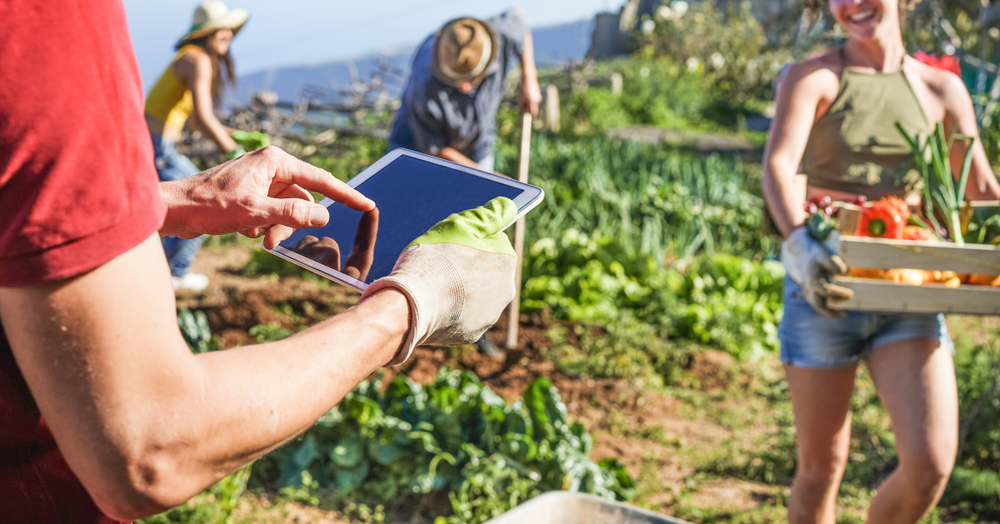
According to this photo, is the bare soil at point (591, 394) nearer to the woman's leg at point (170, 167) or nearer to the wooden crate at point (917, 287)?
the woman's leg at point (170, 167)

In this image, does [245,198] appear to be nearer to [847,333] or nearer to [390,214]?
[390,214]

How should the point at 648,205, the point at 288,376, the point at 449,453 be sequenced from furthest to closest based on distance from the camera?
the point at 648,205 → the point at 449,453 → the point at 288,376

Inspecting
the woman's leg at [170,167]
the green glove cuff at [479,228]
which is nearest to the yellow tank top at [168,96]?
the woman's leg at [170,167]

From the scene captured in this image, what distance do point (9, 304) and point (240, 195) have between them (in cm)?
48

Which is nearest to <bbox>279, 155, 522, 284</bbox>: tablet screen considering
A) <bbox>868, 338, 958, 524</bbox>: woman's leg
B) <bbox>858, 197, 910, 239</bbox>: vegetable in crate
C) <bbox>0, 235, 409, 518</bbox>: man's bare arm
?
<bbox>0, 235, 409, 518</bbox>: man's bare arm

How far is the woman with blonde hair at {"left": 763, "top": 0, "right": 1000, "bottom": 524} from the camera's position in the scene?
197cm

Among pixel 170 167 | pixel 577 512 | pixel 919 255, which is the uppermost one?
pixel 919 255

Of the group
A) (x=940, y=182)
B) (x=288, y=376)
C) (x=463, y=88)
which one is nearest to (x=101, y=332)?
(x=288, y=376)

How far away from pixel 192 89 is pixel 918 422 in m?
3.99

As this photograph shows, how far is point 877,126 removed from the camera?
2260 mm

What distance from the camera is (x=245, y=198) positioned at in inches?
44.2

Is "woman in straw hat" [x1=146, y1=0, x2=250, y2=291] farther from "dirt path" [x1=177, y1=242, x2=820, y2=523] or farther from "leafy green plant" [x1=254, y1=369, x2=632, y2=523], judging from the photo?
"leafy green plant" [x1=254, y1=369, x2=632, y2=523]

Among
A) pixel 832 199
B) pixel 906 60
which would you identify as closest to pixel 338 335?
pixel 832 199

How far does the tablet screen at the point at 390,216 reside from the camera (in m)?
1.14
